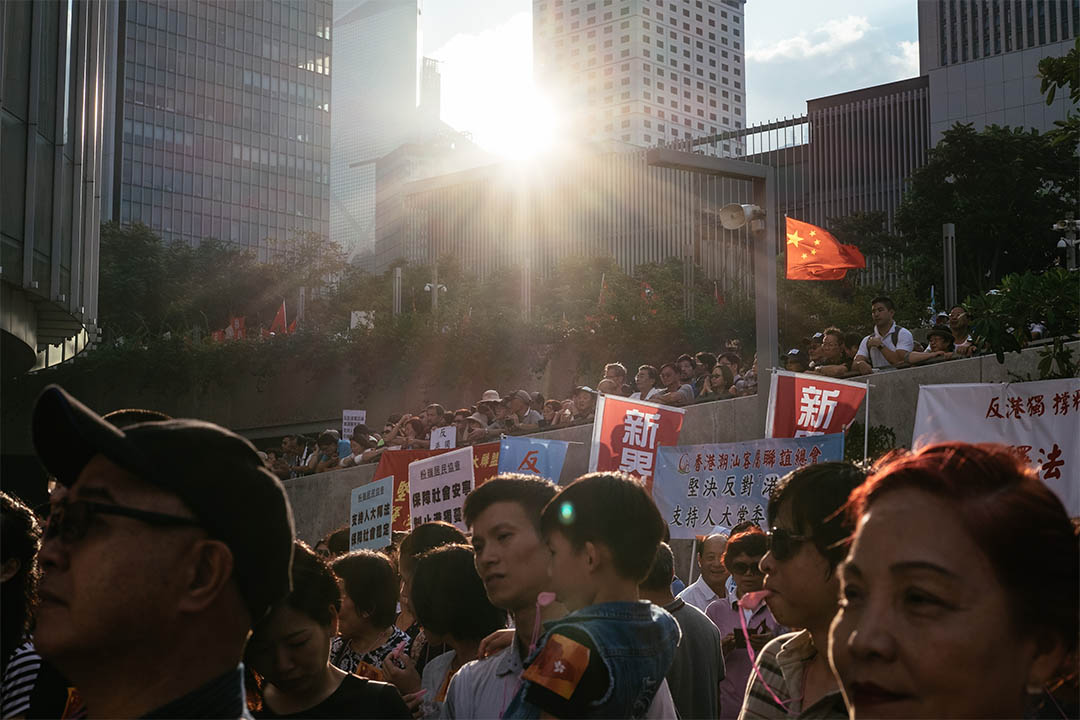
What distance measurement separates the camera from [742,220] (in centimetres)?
916

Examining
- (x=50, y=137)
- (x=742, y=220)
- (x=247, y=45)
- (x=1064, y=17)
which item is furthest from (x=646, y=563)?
(x=247, y=45)

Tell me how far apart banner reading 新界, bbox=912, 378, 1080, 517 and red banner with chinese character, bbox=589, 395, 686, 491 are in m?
2.73

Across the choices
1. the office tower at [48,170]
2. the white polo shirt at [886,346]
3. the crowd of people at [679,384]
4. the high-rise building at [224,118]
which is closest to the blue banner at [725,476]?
the crowd of people at [679,384]

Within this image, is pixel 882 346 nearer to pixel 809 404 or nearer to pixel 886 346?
pixel 886 346

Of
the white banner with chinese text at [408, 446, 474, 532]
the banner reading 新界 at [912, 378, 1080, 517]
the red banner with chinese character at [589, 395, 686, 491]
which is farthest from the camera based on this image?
the white banner with chinese text at [408, 446, 474, 532]

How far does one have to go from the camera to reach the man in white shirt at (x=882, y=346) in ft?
38.8

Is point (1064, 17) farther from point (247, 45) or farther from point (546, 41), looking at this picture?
point (247, 45)

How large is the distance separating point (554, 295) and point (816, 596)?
44036 millimetres

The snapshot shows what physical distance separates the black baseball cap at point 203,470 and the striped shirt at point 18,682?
1742 mm

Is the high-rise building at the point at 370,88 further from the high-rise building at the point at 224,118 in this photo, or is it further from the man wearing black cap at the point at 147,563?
the man wearing black cap at the point at 147,563

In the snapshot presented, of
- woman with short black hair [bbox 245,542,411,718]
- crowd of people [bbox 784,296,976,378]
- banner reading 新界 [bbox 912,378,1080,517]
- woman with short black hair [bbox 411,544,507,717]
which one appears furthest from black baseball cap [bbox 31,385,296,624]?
crowd of people [bbox 784,296,976,378]

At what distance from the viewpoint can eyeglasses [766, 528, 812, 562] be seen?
2.81 metres

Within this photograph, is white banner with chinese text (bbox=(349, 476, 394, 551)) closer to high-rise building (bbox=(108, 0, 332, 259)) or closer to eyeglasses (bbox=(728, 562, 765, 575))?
eyeglasses (bbox=(728, 562, 765, 575))

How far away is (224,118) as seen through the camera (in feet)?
322
